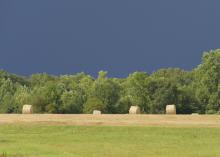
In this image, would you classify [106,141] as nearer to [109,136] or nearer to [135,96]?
[109,136]

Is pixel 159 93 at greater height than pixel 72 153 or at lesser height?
greater

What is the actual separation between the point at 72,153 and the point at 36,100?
52.8 metres

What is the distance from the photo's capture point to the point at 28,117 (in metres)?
36.3

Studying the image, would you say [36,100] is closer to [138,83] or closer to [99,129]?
[138,83]

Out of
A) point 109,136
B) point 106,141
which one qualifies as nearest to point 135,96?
point 109,136

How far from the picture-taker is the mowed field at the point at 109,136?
21.3 m

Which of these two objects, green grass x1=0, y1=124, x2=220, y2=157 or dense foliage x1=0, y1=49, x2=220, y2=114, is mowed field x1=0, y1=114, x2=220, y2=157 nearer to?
green grass x1=0, y1=124, x2=220, y2=157

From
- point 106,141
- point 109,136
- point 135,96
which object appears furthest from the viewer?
point 135,96

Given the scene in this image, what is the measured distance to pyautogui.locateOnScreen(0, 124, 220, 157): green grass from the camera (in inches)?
824

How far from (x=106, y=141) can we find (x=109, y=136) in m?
2.22

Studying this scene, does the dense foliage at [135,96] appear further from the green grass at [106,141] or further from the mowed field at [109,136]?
the green grass at [106,141]

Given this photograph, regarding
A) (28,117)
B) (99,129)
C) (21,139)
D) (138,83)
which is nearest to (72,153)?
(21,139)

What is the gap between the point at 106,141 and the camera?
25.6 meters

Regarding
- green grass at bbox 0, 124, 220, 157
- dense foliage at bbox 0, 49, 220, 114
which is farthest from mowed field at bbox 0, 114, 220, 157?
dense foliage at bbox 0, 49, 220, 114
